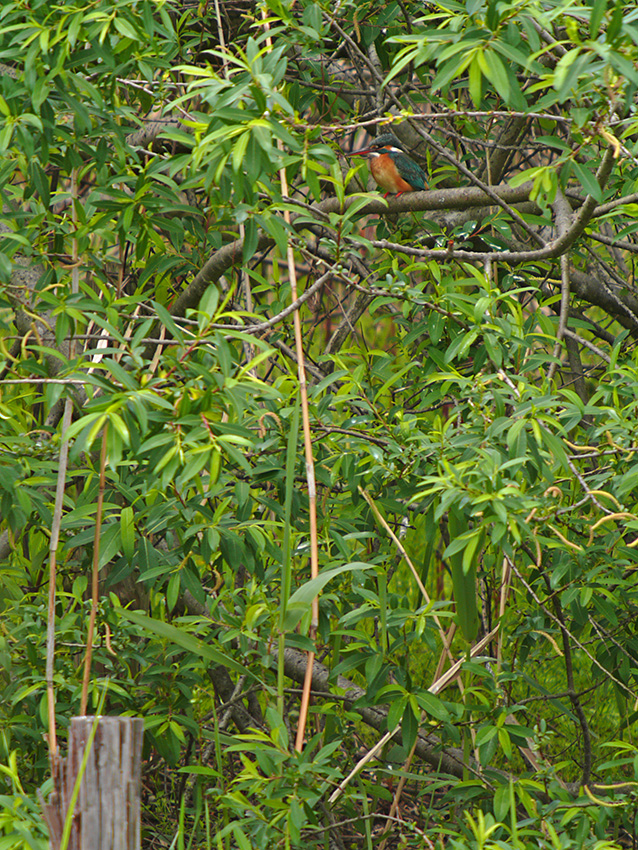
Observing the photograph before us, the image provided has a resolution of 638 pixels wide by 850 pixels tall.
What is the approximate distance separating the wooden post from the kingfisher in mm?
1908

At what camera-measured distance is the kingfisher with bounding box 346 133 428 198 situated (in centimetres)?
270

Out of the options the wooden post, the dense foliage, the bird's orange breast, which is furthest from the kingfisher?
the wooden post

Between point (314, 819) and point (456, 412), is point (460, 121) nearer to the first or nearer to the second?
point (456, 412)

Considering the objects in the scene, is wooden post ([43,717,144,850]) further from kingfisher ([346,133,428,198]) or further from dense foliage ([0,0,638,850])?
kingfisher ([346,133,428,198])

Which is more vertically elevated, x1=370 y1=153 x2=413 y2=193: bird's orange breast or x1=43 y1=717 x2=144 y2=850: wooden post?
x1=370 y1=153 x2=413 y2=193: bird's orange breast

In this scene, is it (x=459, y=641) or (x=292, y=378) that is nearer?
(x=292, y=378)

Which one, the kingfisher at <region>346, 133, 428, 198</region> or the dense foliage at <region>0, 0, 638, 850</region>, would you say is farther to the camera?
the kingfisher at <region>346, 133, 428, 198</region>

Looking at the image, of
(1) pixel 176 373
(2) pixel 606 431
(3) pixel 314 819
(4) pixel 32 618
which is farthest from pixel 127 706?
(2) pixel 606 431

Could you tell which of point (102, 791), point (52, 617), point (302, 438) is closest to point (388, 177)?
point (302, 438)

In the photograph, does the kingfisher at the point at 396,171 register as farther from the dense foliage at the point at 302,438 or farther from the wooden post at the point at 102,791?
the wooden post at the point at 102,791

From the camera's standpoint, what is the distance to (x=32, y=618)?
1.99m

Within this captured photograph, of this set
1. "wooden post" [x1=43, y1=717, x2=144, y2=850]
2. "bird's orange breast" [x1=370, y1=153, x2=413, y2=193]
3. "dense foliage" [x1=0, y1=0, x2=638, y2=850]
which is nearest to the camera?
"wooden post" [x1=43, y1=717, x2=144, y2=850]

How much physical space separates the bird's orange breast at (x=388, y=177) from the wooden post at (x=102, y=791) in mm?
1981

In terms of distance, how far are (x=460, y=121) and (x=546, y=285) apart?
55cm
